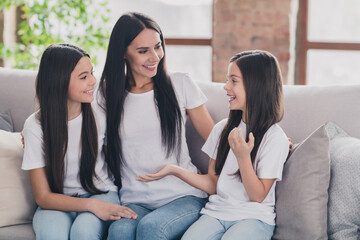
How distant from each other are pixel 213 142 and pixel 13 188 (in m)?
0.80

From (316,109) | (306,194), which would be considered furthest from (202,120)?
(306,194)

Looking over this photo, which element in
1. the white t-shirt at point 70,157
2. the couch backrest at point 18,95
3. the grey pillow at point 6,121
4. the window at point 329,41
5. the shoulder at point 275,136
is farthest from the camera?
the window at point 329,41

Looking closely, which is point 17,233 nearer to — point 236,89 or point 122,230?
point 122,230

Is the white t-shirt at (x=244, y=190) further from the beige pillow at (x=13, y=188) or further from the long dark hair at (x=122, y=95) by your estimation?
the beige pillow at (x=13, y=188)

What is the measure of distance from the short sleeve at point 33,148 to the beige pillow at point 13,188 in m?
0.13

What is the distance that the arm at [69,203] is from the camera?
1.78 m

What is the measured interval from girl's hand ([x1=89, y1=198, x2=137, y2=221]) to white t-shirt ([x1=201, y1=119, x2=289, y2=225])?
0.90 ft

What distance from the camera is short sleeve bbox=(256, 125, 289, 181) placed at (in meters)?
1.71

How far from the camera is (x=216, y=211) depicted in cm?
178

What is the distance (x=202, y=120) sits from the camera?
204cm

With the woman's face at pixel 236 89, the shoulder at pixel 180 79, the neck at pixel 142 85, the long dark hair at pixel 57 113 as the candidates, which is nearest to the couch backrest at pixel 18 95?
the long dark hair at pixel 57 113

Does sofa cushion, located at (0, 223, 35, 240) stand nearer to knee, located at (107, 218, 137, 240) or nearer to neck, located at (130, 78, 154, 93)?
knee, located at (107, 218, 137, 240)

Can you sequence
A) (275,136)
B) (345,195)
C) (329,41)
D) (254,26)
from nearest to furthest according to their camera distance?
(345,195) < (275,136) < (254,26) < (329,41)

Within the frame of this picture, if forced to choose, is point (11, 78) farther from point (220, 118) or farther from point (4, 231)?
point (220, 118)
